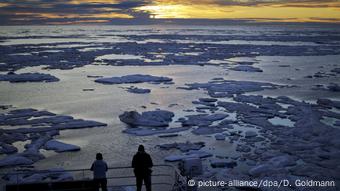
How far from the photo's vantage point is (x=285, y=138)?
1341 cm

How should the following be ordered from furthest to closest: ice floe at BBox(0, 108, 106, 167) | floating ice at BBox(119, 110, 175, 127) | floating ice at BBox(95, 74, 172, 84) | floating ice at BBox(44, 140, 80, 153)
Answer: floating ice at BBox(95, 74, 172, 84) → floating ice at BBox(119, 110, 175, 127) → floating ice at BBox(44, 140, 80, 153) → ice floe at BBox(0, 108, 106, 167)

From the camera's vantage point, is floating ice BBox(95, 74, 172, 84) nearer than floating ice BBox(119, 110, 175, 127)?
No

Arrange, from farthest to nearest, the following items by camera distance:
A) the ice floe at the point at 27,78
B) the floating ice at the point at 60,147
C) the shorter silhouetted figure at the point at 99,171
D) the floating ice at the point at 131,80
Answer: the ice floe at the point at 27,78 → the floating ice at the point at 131,80 → the floating ice at the point at 60,147 → the shorter silhouetted figure at the point at 99,171

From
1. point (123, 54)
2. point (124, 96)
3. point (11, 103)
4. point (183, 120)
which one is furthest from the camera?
point (123, 54)

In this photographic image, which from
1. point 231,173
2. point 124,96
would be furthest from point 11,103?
point 231,173

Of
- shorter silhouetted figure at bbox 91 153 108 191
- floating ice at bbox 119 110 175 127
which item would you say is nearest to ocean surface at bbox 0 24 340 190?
floating ice at bbox 119 110 175 127

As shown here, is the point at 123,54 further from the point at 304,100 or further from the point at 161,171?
the point at 161,171

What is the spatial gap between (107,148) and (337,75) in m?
22.6

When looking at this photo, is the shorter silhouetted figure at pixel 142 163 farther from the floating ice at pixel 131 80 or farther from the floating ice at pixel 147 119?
the floating ice at pixel 131 80

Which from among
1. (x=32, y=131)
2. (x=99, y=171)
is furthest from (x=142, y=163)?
(x=32, y=131)

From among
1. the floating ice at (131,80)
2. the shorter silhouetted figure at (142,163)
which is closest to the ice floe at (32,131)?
the shorter silhouetted figure at (142,163)

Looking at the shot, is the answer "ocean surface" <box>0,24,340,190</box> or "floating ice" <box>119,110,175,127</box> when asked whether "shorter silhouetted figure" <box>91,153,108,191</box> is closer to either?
"ocean surface" <box>0,24,340,190</box>

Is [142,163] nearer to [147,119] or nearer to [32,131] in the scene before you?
[32,131]

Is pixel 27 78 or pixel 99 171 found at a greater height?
pixel 99 171
